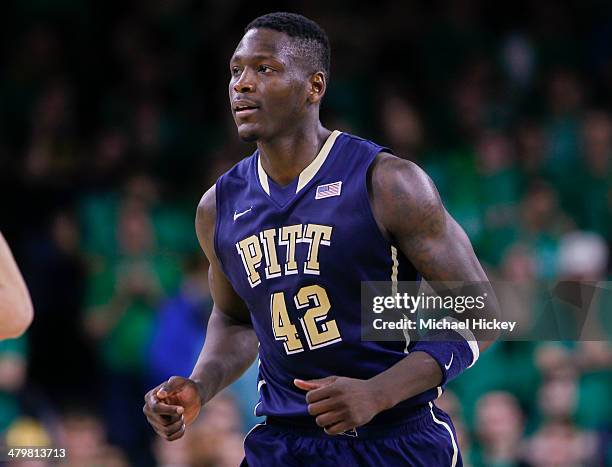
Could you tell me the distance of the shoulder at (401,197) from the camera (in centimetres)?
419

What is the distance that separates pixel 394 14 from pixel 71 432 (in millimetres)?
5518

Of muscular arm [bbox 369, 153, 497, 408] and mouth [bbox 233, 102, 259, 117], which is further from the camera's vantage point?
mouth [bbox 233, 102, 259, 117]

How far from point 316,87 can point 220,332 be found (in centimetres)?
108

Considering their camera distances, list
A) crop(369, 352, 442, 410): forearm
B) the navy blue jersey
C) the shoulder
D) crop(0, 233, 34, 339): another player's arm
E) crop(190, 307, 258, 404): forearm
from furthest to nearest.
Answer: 1. crop(190, 307, 258, 404): forearm
2. the navy blue jersey
3. the shoulder
4. crop(369, 352, 442, 410): forearm
5. crop(0, 233, 34, 339): another player's arm

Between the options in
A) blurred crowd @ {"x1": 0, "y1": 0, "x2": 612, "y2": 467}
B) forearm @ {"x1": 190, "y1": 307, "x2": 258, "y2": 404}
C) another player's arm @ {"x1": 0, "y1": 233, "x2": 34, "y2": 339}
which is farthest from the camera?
blurred crowd @ {"x1": 0, "y1": 0, "x2": 612, "y2": 467}

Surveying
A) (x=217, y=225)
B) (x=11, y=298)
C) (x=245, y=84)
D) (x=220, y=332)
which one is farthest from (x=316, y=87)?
(x=11, y=298)

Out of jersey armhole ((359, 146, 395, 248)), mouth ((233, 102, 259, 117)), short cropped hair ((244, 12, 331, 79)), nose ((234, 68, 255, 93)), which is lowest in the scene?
jersey armhole ((359, 146, 395, 248))

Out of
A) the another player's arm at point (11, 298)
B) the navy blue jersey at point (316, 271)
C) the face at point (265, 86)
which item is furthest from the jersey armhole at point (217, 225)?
the another player's arm at point (11, 298)

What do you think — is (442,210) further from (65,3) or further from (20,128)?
(65,3)

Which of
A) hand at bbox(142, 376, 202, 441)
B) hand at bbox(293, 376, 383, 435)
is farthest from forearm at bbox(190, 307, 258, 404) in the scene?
hand at bbox(293, 376, 383, 435)

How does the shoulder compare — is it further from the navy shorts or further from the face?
the navy shorts

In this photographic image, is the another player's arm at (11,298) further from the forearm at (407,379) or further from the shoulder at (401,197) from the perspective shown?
the shoulder at (401,197)

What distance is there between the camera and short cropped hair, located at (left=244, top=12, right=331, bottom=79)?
446cm

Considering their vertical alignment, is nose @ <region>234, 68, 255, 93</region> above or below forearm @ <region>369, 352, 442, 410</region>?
above
